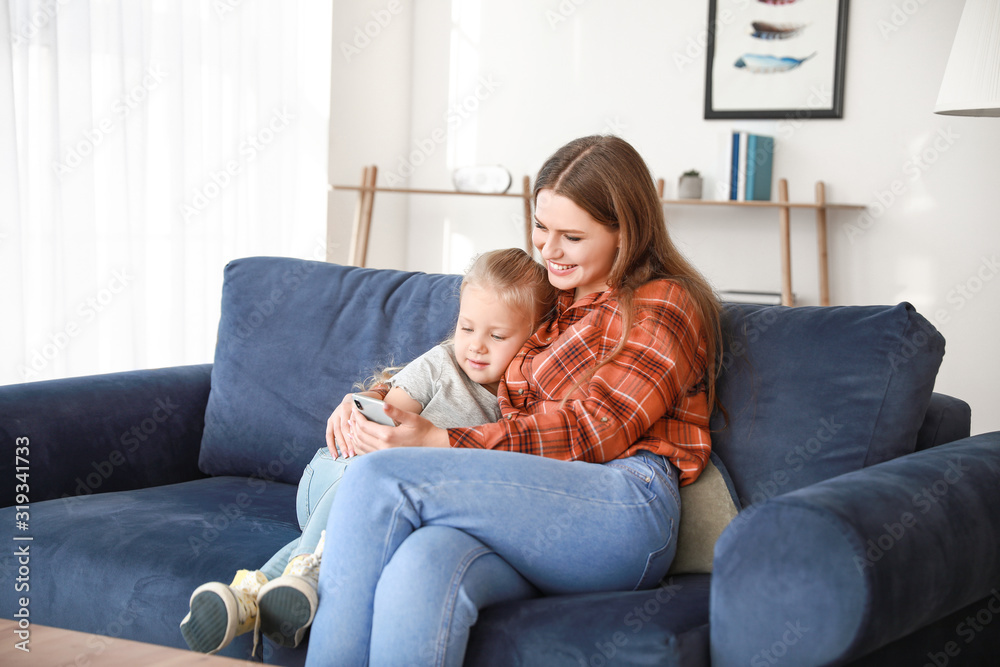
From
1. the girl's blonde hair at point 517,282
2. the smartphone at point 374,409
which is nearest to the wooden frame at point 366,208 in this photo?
the girl's blonde hair at point 517,282

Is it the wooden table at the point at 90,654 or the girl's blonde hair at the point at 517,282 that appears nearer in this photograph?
the wooden table at the point at 90,654

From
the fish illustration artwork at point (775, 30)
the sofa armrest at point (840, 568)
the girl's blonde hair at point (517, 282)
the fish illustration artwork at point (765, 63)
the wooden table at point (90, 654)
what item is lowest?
the wooden table at point (90, 654)

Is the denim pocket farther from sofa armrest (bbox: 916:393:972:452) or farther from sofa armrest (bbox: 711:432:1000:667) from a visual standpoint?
sofa armrest (bbox: 916:393:972:452)

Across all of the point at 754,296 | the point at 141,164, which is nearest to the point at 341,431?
the point at 141,164

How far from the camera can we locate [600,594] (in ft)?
3.93

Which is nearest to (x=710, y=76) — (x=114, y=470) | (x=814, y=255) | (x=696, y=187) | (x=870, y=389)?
(x=696, y=187)

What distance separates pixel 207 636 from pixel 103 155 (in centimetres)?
202

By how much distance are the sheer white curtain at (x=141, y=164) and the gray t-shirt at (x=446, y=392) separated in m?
1.47

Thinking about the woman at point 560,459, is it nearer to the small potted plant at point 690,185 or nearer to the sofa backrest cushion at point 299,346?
the sofa backrest cushion at point 299,346

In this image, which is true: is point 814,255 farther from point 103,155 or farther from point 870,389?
point 103,155

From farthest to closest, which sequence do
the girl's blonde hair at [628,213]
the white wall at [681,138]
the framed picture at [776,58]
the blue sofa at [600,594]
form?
the framed picture at [776,58] < the white wall at [681,138] < the girl's blonde hair at [628,213] < the blue sofa at [600,594]

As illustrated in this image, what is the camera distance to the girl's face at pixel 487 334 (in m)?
1.56

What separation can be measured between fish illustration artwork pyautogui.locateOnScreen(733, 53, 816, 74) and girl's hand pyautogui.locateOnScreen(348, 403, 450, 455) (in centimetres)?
293

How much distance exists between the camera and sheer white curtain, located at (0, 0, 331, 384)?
2.47 meters
